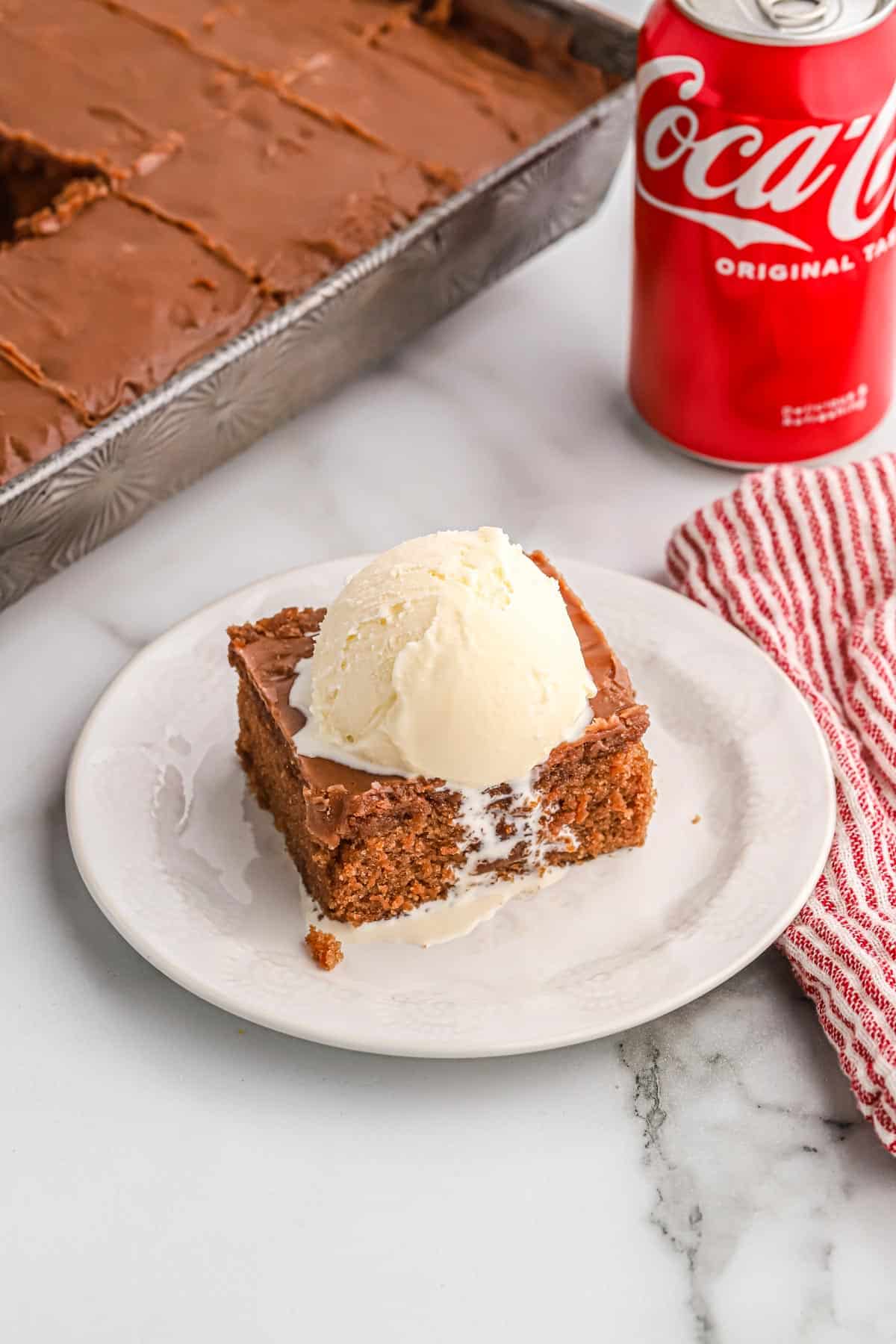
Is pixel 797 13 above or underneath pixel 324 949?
above

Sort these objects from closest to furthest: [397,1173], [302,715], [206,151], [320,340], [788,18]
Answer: [397,1173]
[302,715]
[788,18]
[320,340]
[206,151]

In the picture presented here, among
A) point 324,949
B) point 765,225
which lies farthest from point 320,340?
point 324,949

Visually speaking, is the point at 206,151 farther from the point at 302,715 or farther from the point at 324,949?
the point at 324,949

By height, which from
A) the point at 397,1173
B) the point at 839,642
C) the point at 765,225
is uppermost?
the point at 765,225

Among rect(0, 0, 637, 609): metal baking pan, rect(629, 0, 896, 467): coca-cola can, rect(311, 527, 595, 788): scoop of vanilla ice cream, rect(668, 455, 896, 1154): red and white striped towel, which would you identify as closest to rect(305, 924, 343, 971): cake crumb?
rect(311, 527, 595, 788): scoop of vanilla ice cream

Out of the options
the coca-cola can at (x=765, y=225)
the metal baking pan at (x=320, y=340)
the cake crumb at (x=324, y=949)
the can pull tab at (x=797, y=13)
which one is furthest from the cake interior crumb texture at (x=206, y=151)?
the cake crumb at (x=324, y=949)

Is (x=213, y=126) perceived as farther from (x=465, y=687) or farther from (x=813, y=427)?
(x=465, y=687)

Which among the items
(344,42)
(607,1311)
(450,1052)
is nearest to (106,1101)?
(450,1052)
